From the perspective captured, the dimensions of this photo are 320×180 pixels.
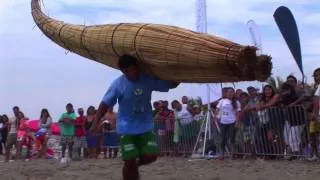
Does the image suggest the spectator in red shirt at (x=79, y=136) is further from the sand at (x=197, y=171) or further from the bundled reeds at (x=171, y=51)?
the bundled reeds at (x=171, y=51)

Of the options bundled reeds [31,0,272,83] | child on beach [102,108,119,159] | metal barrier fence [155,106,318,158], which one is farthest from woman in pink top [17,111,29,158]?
bundled reeds [31,0,272,83]

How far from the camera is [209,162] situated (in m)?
11.6

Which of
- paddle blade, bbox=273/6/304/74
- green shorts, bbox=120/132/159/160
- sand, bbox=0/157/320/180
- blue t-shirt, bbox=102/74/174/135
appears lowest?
sand, bbox=0/157/320/180

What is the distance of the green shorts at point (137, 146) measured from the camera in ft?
21.6

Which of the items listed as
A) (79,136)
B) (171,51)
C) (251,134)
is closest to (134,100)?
(171,51)

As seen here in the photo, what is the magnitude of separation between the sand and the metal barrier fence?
0.47m

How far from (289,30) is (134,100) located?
18.7ft

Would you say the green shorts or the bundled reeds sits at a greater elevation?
the bundled reeds

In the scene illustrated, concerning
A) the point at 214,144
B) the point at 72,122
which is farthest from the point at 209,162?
the point at 72,122

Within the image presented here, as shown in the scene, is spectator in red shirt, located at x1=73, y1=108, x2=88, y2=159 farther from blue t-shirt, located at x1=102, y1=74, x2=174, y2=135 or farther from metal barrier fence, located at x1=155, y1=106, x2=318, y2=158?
blue t-shirt, located at x1=102, y1=74, x2=174, y2=135

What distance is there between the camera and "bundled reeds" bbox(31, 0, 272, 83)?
536cm

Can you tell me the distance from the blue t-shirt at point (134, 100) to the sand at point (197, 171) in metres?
2.76

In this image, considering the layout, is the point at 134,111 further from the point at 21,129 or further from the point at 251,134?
the point at 21,129

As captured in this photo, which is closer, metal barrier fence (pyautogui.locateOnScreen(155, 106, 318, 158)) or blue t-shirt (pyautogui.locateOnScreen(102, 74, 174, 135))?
blue t-shirt (pyautogui.locateOnScreen(102, 74, 174, 135))
